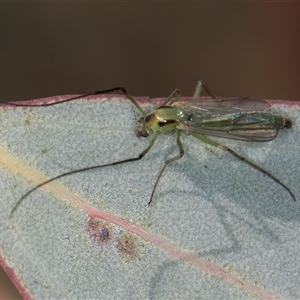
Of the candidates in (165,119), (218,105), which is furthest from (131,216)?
(218,105)

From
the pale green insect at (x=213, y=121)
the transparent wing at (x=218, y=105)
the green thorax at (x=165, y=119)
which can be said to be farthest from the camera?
the transparent wing at (x=218, y=105)

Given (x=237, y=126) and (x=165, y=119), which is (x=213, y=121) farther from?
(x=165, y=119)

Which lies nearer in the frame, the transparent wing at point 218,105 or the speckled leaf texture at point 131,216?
the speckled leaf texture at point 131,216

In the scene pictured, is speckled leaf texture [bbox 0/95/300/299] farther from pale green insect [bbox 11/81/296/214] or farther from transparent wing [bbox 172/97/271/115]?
transparent wing [bbox 172/97/271/115]

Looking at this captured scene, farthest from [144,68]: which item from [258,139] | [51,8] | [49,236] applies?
[49,236]

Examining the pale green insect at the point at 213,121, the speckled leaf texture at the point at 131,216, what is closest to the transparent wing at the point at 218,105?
the pale green insect at the point at 213,121

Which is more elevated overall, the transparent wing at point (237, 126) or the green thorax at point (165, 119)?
the green thorax at point (165, 119)

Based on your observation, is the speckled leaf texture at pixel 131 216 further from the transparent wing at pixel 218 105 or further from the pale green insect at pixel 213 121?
the transparent wing at pixel 218 105
